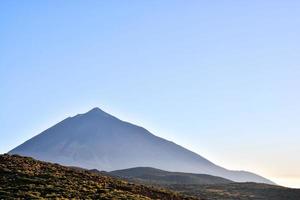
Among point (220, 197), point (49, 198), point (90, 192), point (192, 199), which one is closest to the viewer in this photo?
point (49, 198)

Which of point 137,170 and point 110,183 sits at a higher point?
point 137,170

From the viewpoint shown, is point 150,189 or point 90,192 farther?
point 150,189

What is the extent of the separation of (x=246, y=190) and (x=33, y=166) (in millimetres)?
64050

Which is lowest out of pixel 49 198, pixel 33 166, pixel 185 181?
pixel 49 198

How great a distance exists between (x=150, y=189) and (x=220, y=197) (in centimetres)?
3784

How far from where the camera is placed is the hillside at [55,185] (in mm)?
38469

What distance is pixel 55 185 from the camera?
4147cm

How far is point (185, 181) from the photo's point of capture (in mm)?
138750

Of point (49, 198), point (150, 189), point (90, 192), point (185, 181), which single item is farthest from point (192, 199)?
point (185, 181)

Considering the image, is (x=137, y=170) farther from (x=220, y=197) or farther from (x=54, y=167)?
(x=54, y=167)

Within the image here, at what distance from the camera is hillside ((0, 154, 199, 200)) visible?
3847 cm

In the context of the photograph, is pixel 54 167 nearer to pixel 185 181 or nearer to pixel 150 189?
pixel 150 189

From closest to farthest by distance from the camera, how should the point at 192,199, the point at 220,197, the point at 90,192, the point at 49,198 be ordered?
the point at 49,198, the point at 90,192, the point at 192,199, the point at 220,197

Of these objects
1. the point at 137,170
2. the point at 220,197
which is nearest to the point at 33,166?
the point at 220,197
